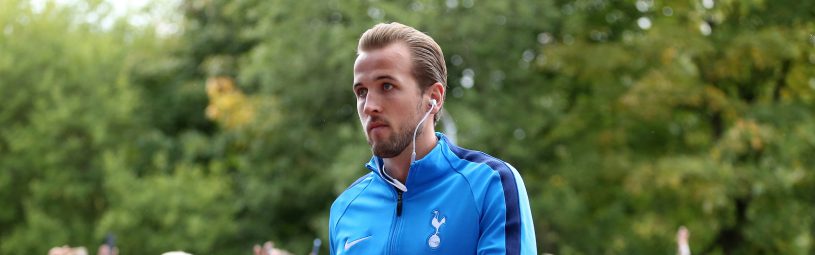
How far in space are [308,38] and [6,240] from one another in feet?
27.0

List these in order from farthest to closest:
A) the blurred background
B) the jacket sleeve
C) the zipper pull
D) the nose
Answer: the blurred background → the zipper pull → the nose → the jacket sleeve

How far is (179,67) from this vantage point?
2531 cm

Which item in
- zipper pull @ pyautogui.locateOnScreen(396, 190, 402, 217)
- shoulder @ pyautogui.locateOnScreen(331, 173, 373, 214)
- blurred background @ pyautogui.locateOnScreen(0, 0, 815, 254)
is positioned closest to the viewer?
zipper pull @ pyautogui.locateOnScreen(396, 190, 402, 217)

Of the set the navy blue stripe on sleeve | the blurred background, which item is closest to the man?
the navy blue stripe on sleeve

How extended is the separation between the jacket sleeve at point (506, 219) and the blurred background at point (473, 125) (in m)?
14.5

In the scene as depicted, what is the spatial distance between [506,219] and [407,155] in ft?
1.18

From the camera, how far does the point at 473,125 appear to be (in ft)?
57.5

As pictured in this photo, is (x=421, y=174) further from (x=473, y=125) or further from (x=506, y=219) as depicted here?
(x=473, y=125)

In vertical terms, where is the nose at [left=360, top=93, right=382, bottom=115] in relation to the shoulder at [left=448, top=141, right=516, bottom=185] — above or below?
above

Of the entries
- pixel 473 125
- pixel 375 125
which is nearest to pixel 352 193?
pixel 375 125

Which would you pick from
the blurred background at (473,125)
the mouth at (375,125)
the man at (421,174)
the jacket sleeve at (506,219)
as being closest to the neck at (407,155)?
the man at (421,174)

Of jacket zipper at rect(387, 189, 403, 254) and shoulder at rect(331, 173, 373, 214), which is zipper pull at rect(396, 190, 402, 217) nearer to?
jacket zipper at rect(387, 189, 403, 254)

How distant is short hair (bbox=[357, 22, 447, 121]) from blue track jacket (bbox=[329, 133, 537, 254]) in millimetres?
188

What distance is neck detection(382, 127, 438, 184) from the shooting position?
9.59ft
